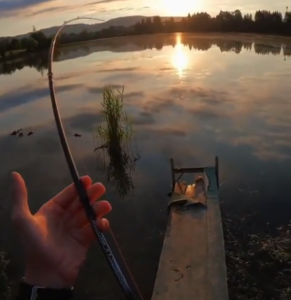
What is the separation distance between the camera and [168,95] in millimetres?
25234

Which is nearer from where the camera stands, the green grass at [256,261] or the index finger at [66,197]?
the index finger at [66,197]

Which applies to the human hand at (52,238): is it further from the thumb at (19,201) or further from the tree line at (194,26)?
the tree line at (194,26)

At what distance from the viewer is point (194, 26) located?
82438 mm

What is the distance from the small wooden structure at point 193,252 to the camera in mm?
6441

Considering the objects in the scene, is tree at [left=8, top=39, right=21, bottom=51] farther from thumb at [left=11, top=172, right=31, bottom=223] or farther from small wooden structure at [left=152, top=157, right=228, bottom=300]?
thumb at [left=11, top=172, right=31, bottom=223]

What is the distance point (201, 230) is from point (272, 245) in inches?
85.6

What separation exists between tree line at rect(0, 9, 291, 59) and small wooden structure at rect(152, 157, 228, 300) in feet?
105

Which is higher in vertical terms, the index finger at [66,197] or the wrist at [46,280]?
the index finger at [66,197]

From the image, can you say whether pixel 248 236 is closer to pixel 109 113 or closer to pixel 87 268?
pixel 87 268

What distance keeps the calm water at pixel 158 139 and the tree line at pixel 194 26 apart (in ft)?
40.4

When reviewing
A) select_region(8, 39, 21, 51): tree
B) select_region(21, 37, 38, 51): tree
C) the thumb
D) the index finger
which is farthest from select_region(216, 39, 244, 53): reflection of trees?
the thumb

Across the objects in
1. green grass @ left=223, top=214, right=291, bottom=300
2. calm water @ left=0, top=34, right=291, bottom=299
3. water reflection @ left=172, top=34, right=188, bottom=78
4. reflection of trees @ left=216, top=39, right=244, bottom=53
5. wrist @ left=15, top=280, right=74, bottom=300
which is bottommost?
green grass @ left=223, top=214, right=291, bottom=300

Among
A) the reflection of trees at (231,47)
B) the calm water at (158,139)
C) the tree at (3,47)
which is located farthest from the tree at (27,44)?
the reflection of trees at (231,47)

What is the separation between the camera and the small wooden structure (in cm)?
644
